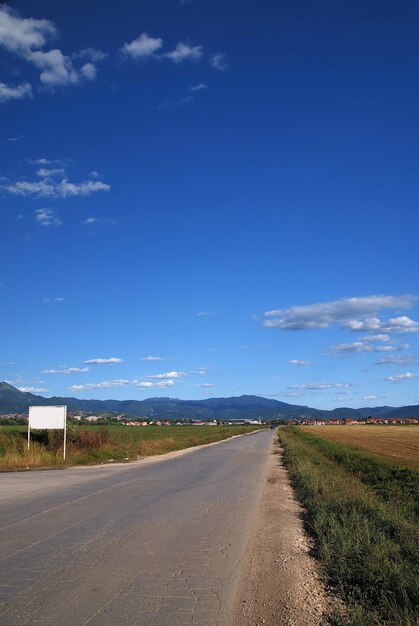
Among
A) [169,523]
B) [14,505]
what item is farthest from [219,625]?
[14,505]

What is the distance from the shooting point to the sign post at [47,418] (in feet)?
87.0

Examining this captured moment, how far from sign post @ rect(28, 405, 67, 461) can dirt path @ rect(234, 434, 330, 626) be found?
1749 centimetres

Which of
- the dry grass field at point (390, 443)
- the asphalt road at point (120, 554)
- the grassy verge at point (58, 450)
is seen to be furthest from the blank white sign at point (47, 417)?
the dry grass field at point (390, 443)

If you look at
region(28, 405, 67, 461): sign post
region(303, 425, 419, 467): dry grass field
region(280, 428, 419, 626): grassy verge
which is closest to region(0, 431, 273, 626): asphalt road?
region(280, 428, 419, 626): grassy verge

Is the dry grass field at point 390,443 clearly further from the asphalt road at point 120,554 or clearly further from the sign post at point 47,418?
the asphalt road at point 120,554

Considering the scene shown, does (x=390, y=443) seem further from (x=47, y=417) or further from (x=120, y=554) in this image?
(x=120, y=554)

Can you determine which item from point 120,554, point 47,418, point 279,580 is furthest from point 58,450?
point 279,580

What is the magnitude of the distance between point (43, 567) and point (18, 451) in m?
20.9

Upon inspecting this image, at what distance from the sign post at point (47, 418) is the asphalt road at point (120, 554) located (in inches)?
450

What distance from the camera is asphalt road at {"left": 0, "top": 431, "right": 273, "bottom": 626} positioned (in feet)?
17.8

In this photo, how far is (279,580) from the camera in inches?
266

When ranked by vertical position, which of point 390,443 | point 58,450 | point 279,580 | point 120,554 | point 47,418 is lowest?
point 390,443

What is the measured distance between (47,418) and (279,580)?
72.2ft

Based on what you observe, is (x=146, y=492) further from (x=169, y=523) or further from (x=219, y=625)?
(x=219, y=625)
